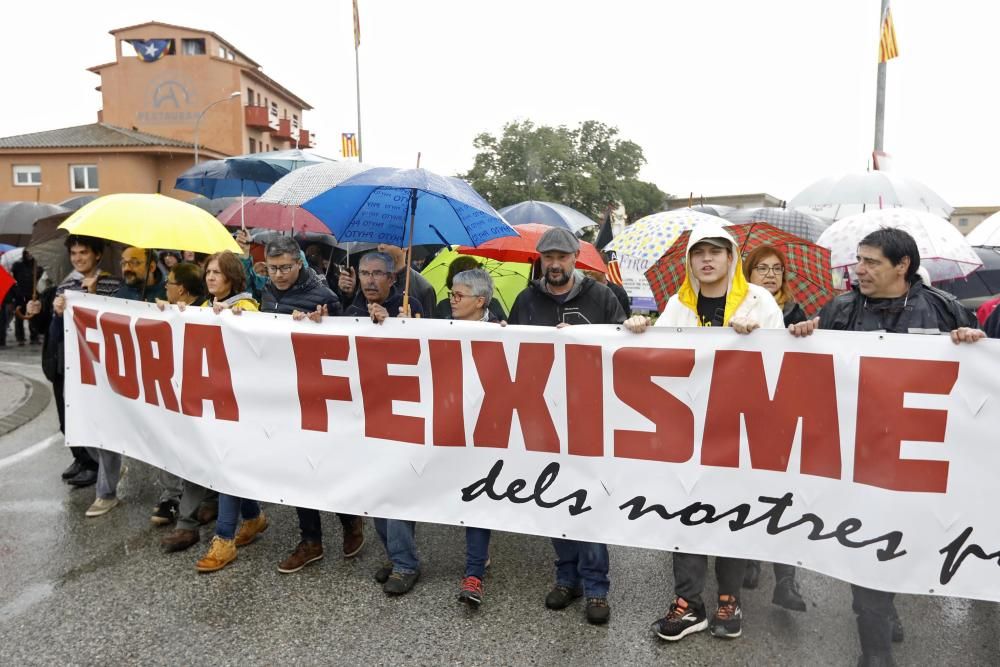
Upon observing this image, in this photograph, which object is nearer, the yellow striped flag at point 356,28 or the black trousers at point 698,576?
the black trousers at point 698,576

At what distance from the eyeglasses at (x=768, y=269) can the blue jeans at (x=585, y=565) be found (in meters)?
1.77

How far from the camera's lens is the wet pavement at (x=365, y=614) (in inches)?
121

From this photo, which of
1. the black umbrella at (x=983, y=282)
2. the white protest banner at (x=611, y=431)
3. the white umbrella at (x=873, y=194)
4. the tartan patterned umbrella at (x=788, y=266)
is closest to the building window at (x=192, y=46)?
the white umbrella at (x=873, y=194)

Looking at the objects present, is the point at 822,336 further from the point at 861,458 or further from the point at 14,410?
the point at 14,410

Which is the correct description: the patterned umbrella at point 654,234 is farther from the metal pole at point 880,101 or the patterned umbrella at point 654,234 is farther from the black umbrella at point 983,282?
the metal pole at point 880,101

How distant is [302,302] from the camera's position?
13.4ft

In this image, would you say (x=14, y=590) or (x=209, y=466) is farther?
(x=209, y=466)

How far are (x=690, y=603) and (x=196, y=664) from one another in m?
2.08

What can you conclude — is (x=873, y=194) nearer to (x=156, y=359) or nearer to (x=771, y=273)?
(x=771, y=273)

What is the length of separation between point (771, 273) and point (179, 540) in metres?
3.57

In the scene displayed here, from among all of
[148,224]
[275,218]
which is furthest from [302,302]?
[275,218]

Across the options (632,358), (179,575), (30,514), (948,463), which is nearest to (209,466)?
(179,575)

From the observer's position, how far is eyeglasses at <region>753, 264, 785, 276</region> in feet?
13.5

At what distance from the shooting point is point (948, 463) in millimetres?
2869
